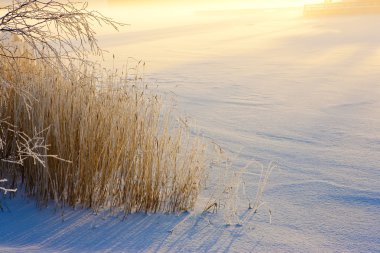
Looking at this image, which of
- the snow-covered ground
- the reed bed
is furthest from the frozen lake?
the reed bed

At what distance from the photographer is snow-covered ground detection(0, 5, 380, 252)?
8.05 feet

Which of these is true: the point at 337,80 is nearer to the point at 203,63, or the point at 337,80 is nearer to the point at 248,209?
the point at 203,63

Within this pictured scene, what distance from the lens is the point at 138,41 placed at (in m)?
14.8

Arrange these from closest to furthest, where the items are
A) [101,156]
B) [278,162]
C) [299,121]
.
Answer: [101,156] → [278,162] → [299,121]

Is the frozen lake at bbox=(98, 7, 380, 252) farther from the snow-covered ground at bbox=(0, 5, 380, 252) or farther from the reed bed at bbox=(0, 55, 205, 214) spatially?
the reed bed at bbox=(0, 55, 205, 214)

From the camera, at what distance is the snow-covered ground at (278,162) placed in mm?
2455

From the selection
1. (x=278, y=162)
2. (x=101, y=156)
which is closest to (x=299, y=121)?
(x=278, y=162)

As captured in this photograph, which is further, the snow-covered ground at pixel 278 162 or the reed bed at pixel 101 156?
the reed bed at pixel 101 156

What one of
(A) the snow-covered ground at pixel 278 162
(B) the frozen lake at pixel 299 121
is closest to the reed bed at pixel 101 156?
(A) the snow-covered ground at pixel 278 162

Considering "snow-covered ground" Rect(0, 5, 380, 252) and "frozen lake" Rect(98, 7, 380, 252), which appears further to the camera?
"frozen lake" Rect(98, 7, 380, 252)

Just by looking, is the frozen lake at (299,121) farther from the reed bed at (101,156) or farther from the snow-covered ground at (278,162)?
the reed bed at (101,156)

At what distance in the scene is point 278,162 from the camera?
375 centimetres

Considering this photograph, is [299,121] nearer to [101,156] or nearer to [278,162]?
[278,162]

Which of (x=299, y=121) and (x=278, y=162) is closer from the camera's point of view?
(x=278, y=162)
